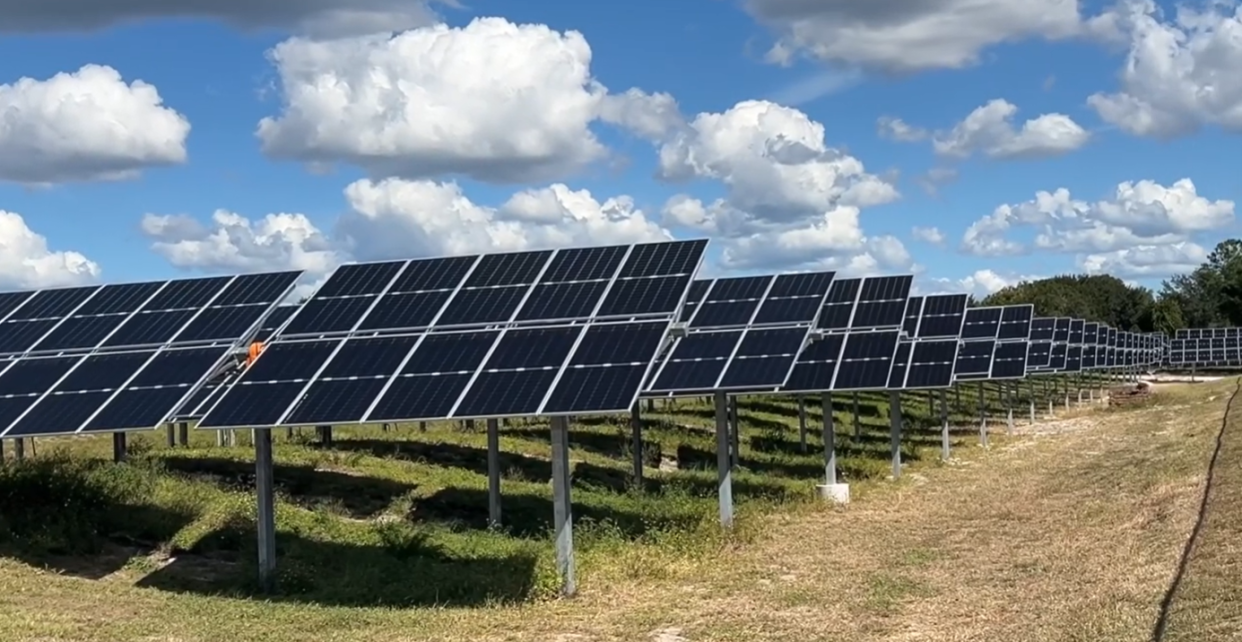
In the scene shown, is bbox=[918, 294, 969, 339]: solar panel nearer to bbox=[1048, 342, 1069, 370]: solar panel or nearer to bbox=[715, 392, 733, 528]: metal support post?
bbox=[715, 392, 733, 528]: metal support post

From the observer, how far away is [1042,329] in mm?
65062

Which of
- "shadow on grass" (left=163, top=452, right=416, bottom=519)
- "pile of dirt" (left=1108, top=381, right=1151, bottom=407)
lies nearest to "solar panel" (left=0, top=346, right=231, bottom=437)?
"shadow on grass" (left=163, top=452, right=416, bottom=519)

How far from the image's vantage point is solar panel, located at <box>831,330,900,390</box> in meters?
28.4

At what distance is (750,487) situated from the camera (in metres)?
28.1

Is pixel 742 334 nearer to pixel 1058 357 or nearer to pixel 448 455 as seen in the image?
pixel 448 455

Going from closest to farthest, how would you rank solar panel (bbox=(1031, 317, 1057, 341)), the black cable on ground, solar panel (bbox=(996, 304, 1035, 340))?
the black cable on ground, solar panel (bbox=(996, 304, 1035, 340)), solar panel (bbox=(1031, 317, 1057, 341))

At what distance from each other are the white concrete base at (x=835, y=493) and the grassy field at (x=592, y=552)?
1.45 feet

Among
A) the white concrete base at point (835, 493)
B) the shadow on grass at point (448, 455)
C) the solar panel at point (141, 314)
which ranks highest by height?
the solar panel at point (141, 314)

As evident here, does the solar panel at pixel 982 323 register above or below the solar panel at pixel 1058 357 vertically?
above

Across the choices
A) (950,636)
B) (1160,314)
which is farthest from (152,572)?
(1160,314)

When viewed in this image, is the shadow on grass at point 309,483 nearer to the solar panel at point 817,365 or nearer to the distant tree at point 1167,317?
the solar panel at point 817,365

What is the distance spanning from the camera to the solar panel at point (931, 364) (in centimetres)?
3155

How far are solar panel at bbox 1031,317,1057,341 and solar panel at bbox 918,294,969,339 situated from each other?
80.5 ft

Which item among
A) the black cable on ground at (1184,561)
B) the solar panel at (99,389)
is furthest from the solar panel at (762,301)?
the solar panel at (99,389)
